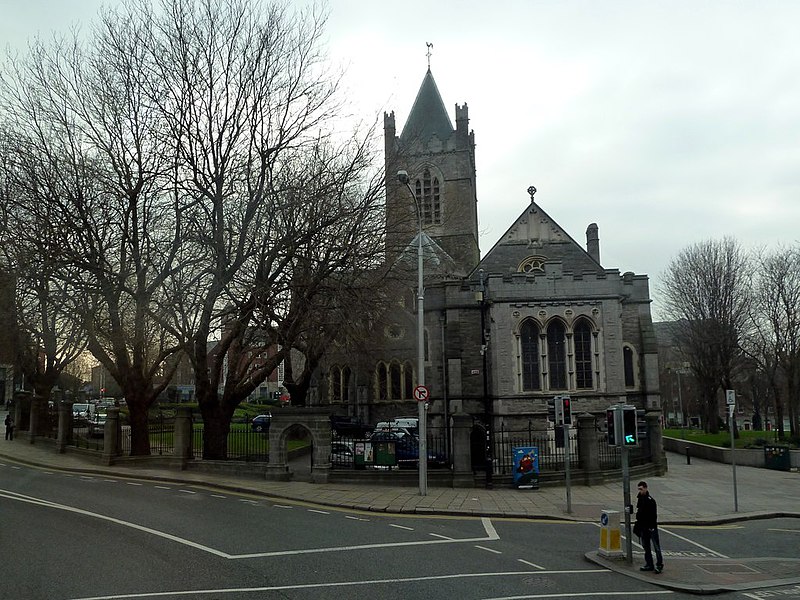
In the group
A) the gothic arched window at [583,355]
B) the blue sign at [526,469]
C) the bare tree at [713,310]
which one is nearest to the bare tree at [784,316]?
the bare tree at [713,310]

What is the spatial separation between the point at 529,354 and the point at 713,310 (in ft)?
51.2

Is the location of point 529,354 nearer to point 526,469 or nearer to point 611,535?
point 526,469

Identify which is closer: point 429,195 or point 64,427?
point 64,427

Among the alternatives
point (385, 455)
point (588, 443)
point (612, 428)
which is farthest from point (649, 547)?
point (588, 443)

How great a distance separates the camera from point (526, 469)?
19.4m

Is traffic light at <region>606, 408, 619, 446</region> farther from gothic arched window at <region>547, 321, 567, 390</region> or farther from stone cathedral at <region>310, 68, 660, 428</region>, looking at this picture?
gothic arched window at <region>547, 321, 567, 390</region>

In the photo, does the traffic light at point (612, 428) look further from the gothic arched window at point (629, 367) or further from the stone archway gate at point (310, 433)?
the gothic arched window at point (629, 367)

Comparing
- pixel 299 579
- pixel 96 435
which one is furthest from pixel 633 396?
pixel 299 579

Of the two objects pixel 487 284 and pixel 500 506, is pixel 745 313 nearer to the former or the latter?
pixel 487 284

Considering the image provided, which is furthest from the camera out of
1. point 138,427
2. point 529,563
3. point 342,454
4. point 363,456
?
point 138,427

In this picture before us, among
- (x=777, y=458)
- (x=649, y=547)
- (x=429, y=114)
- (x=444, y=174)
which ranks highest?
(x=429, y=114)

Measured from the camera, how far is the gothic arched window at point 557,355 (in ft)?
105

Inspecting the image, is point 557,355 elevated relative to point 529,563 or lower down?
elevated

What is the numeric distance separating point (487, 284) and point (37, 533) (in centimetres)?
2537
